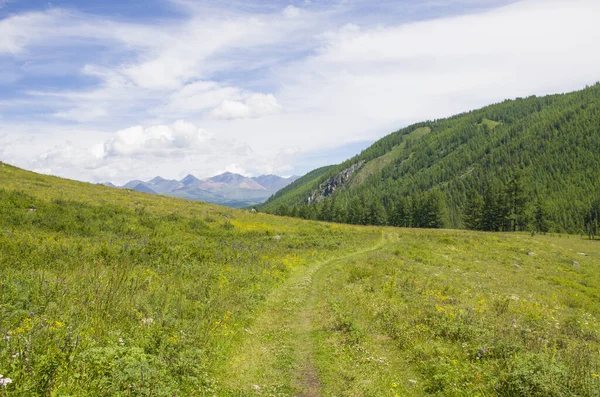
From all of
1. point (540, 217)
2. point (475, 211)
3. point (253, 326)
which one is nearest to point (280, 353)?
point (253, 326)

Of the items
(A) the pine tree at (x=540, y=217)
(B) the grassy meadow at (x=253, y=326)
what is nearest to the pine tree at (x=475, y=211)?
(A) the pine tree at (x=540, y=217)

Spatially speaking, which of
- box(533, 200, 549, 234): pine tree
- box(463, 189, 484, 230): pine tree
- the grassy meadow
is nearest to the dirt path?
the grassy meadow

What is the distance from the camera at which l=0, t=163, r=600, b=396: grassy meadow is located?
250 inches

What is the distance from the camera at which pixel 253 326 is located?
12016 millimetres

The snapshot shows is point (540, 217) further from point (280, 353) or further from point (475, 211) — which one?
point (280, 353)

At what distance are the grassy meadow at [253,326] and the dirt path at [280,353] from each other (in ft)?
0.18

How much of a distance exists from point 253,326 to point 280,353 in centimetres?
242

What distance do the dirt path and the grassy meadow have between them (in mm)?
56

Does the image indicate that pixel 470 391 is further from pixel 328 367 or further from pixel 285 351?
pixel 285 351

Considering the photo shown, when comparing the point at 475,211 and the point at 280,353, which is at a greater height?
the point at 475,211

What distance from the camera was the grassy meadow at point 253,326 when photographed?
636 cm

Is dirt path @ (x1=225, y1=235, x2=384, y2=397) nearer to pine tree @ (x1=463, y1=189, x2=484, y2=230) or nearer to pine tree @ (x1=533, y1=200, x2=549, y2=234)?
pine tree @ (x1=463, y1=189, x2=484, y2=230)

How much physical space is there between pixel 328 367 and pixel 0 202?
2799 centimetres

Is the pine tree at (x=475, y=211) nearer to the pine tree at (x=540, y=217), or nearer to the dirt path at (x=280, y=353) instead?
the pine tree at (x=540, y=217)
